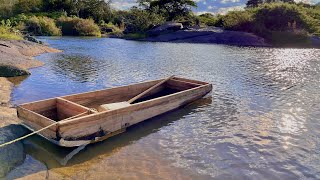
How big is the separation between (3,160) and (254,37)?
35171 millimetres

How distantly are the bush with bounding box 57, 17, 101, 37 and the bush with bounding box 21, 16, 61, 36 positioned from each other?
91.1 inches

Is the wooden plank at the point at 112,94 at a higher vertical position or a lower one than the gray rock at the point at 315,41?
lower

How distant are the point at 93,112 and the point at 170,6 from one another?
46260mm

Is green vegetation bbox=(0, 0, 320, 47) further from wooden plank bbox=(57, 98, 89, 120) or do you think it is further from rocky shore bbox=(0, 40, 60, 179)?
wooden plank bbox=(57, 98, 89, 120)

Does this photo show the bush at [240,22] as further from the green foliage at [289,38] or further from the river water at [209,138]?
the river water at [209,138]

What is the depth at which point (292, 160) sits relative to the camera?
6930 mm

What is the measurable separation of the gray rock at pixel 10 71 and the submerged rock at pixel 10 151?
7.91 m

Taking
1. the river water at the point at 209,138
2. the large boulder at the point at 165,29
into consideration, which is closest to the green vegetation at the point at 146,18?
the large boulder at the point at 165,29

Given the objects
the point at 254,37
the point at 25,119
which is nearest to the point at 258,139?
the point at 25,119

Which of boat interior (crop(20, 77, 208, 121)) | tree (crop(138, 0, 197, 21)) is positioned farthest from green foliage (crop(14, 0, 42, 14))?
boat interior (crop(20, 77, 208, 121))

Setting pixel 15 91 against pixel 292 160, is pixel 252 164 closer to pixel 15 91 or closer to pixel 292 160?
pixel 292 160

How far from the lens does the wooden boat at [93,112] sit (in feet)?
21.5

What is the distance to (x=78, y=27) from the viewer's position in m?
45.2

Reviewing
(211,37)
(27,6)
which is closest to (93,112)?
(211,37)
